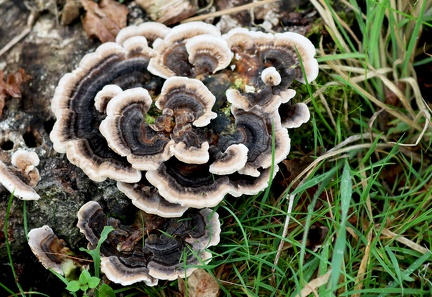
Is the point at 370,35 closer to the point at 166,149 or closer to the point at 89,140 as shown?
the point at 166,149

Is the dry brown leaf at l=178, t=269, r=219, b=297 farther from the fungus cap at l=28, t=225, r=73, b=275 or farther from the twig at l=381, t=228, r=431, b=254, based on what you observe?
the twig at l=381, t=228, r=431, b=254

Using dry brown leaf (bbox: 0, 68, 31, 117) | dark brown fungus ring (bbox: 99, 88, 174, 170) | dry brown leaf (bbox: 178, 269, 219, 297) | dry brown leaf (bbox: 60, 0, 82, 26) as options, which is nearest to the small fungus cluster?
dark brown fungus ring (bbox: 99, 88, 174, 170)

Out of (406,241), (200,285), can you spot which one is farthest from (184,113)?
(406,241)

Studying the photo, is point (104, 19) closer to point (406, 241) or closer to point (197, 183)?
point (197, 183)

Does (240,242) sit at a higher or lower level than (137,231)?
lower

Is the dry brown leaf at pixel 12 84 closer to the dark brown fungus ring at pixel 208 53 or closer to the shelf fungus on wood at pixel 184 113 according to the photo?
the shelf fungus on wood at pixel 184 113

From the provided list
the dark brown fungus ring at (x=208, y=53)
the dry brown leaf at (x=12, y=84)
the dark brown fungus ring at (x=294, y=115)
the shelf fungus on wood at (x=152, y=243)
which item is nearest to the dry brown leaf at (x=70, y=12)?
the dry brown leaf at (x=12, y=84)

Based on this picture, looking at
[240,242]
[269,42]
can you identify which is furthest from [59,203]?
[269,42]
